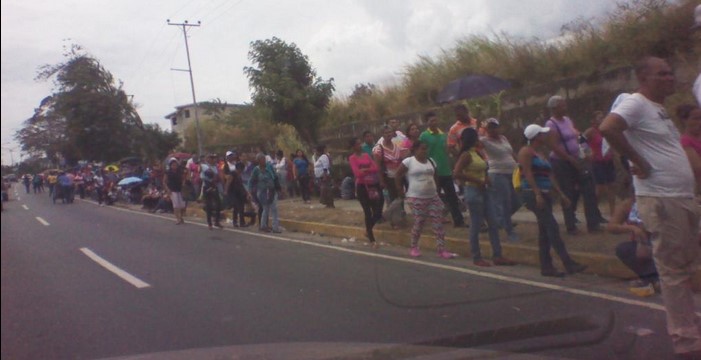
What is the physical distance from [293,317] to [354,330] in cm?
89

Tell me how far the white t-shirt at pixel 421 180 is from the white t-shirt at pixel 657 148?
4.76 meters

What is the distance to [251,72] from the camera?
2231 centimetres

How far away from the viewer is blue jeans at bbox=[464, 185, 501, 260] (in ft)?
30.0

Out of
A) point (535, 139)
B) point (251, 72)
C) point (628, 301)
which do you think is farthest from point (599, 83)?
point (251, 72)

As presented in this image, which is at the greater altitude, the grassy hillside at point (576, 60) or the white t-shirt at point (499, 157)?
the grassy hillside at point (576, 60)

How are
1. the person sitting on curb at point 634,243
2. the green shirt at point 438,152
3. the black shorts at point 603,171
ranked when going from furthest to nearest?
1. the green shirt at point 438,152
2. the black shorts at point 603,171
3. the person sitting on curb at point 634,243

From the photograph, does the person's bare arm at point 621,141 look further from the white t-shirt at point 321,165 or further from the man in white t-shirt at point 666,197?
the white t-shirt at point 321,165

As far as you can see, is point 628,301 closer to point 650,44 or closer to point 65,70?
point 650,44

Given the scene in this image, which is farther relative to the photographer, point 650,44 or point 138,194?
point 138,194

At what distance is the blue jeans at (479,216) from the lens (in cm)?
915

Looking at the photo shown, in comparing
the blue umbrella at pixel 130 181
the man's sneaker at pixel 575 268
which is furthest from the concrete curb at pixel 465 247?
the blue umbrella at pixel 130 181

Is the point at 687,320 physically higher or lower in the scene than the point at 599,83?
lower

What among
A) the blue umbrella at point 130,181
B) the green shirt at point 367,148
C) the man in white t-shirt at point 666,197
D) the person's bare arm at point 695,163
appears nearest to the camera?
the man in white t-shirt at point 666,197

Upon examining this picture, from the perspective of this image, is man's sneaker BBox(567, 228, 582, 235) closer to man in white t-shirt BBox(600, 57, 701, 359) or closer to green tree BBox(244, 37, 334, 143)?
man in white t-shirt BBox(600, 57, 701, 359)
